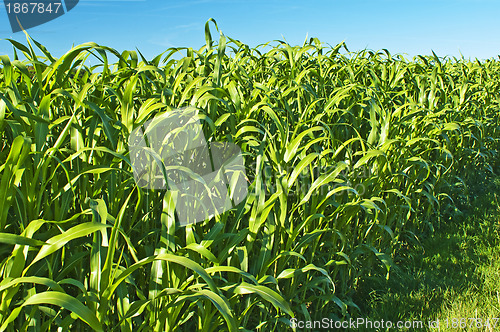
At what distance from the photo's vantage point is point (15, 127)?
109 cm

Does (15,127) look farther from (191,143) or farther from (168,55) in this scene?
(168,55)

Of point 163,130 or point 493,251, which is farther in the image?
point 493,251

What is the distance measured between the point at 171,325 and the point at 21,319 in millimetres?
394

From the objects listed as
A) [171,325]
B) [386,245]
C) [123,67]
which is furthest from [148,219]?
[386,245]
